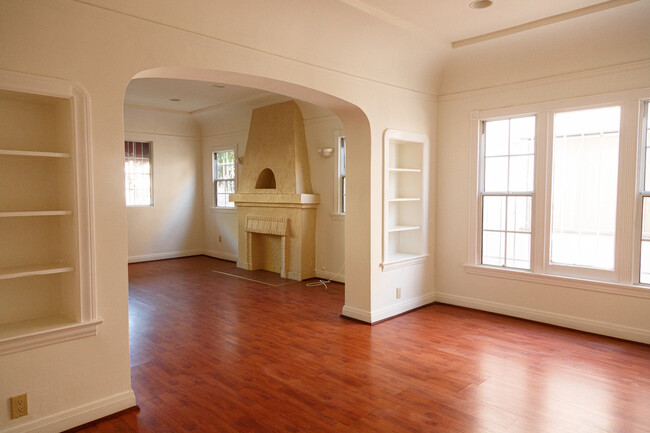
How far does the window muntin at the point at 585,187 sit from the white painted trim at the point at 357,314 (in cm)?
204

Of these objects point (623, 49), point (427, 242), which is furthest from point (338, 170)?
point (623, 49)

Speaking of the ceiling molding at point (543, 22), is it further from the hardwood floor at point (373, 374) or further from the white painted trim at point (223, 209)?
the white painted trim at point (223, 209)

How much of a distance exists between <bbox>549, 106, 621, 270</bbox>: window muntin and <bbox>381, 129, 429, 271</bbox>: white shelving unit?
54.5 inches

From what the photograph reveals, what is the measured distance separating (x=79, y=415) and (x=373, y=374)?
79.4 inches

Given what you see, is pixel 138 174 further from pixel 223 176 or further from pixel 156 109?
pixel 223 176

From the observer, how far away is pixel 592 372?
130 inches

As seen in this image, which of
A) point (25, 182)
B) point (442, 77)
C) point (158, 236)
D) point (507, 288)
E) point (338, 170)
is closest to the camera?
point (25, 182)

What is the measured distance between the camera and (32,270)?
7.82ft

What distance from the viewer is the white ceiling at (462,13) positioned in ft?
11.7

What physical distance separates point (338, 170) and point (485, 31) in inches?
115

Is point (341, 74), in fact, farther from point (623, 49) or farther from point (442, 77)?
point (623, 49)

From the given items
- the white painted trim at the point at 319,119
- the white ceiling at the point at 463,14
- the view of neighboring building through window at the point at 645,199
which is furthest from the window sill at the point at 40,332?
the white painted trim at the point at 319,119

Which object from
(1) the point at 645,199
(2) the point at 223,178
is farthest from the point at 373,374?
(2) the point at 223,178

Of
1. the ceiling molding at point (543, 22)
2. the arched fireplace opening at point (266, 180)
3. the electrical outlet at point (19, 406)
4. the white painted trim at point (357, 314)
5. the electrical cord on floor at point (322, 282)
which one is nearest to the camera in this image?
the electrical outlet at point (19, 406)
